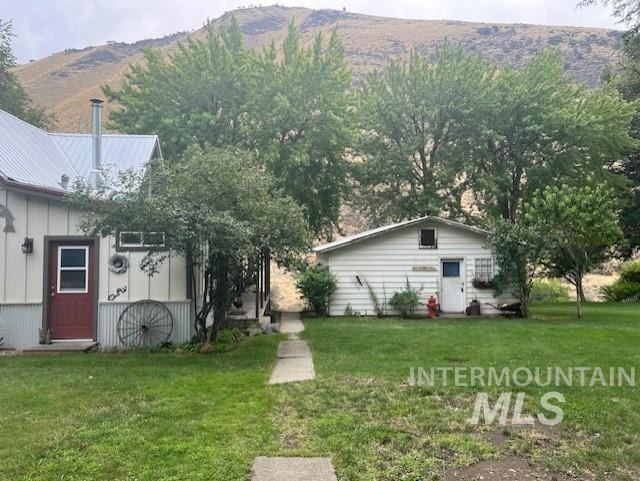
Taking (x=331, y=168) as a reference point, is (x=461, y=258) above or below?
below

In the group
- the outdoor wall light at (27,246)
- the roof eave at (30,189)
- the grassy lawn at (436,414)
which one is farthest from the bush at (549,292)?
the outdoor wall light at (27,246)

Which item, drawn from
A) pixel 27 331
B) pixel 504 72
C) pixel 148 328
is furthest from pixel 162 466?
pixel 504 72

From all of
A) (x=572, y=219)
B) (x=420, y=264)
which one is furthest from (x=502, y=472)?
(x=420, y=264)

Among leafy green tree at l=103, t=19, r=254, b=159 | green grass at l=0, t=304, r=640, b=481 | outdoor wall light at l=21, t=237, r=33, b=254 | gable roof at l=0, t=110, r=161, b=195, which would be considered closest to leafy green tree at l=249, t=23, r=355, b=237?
leafy green tree at l=103, t=19, r=254, b=159

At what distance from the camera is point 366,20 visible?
336ft

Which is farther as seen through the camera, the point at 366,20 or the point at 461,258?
the point at 366,20

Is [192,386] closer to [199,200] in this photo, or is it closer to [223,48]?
[199,200]

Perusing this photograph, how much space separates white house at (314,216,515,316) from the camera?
1695cm

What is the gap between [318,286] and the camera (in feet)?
55.2

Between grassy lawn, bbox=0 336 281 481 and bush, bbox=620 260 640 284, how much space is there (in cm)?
2188

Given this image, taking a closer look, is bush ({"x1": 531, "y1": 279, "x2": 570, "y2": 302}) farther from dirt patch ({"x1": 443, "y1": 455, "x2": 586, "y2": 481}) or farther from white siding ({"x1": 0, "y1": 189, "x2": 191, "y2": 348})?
dirt patch ({"x1": 443, "y1": 455, "x2": 586, "y2": 481})

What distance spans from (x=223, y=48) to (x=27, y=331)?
542 inches

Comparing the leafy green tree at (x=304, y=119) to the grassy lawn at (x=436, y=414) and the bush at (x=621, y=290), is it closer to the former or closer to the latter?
the grassy lawn at (x=436, y=414)

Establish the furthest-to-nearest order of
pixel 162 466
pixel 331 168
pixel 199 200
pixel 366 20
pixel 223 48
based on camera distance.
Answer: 1. pixel 366 20
2. pixel 331 168
3. pixel 223 48
4. pixel 199 200
5. pixel 162 466
